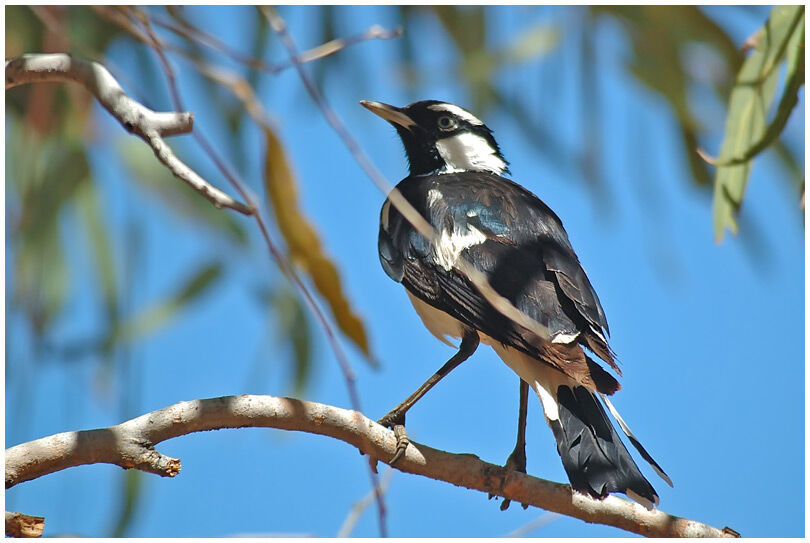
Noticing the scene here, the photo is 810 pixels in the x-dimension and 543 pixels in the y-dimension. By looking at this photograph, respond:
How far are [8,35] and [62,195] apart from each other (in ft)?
1.26

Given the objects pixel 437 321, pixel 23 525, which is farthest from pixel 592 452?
pixel 23 525

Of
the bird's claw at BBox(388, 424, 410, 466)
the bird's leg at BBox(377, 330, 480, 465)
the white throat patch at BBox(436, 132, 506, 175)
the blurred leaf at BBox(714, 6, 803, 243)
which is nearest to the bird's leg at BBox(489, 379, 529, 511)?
the bird's leg at BBox(377, 330, 480, 465)

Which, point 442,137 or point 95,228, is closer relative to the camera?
point 95,228

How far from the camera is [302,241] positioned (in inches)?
61.5

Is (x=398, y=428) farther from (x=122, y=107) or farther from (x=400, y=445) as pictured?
(x=122, y=107)

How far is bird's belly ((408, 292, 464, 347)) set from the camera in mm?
2240

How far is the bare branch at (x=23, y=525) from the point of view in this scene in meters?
1.46

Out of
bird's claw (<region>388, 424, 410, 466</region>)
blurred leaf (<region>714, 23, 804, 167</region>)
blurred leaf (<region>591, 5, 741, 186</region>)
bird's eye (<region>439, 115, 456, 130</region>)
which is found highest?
bird's eye (<region>439, 115, 456, 130</region>)

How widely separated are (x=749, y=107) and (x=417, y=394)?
93 centimetres

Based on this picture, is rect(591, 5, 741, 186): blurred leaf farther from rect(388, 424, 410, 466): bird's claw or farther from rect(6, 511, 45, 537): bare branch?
rect(6, 511, 45, 537): bare branch

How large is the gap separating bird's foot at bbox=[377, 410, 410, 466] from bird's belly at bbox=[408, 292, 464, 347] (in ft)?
0.91

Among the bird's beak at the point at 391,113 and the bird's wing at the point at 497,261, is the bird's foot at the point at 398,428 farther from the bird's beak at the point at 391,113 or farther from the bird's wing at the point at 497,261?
the bird's beak at the point at 391,113

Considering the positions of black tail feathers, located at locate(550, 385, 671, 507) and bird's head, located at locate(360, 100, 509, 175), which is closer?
black tail feathers, located at locate(550, 385, 671, 507)

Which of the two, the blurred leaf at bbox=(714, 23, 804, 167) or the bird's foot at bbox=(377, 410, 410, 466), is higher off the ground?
the blurred leaf at bbox=(714, 23, 804, 167)
